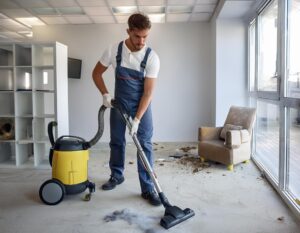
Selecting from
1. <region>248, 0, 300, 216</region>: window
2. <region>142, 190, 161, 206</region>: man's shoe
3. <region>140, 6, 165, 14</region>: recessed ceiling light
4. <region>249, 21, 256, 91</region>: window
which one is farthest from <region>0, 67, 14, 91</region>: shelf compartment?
<region>249, 21, 256, 91</region>: window

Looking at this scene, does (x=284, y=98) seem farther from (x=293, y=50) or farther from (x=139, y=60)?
(x=139, y=60)

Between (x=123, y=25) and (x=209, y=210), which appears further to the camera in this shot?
(x=123, y=25)

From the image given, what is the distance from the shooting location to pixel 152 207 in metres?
2.30

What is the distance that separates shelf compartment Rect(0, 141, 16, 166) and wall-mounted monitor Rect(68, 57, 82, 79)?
1730mm

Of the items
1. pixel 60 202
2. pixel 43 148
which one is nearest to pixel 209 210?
pixel 60 202

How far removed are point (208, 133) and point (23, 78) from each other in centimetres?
261

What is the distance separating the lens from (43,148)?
368 cm

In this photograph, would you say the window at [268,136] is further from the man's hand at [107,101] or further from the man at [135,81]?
the man's hand at [107,101]

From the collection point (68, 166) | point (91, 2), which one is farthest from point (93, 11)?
point (68, 166)

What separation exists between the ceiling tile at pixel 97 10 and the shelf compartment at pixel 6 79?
5.10 feet

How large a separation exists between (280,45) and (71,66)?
3.59 metres

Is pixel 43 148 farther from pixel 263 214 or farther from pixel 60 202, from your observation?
pixel 263 214

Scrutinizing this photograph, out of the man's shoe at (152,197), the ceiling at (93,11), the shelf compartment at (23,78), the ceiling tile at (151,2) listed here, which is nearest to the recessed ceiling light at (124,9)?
the ceiling at (93,11)

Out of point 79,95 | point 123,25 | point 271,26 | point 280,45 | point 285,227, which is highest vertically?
point 123,25
